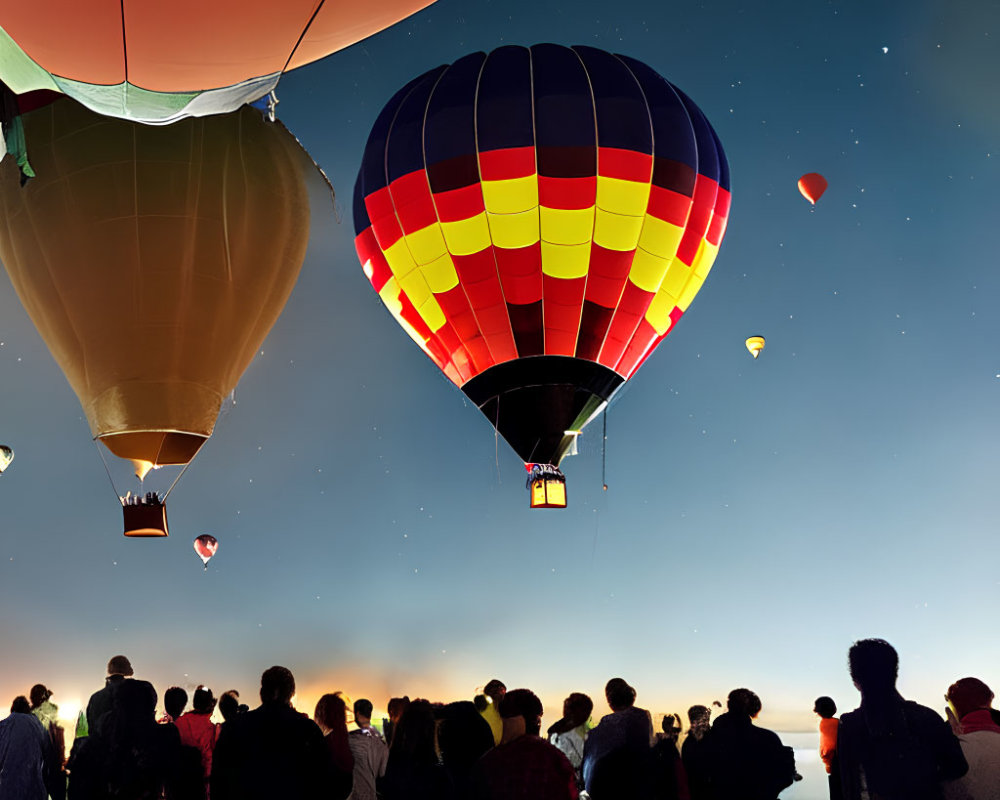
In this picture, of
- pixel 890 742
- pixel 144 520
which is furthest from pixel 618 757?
pixel 144 520

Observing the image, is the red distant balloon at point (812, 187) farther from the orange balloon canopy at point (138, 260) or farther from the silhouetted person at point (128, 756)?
the silhouetted person at point (128, 756)

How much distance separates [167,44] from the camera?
2121mm

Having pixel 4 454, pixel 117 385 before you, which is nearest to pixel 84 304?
pixel 117 385

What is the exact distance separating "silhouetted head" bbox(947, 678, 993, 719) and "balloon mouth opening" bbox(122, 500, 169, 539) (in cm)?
749

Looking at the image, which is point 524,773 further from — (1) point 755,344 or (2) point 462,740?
(1) point 755,344

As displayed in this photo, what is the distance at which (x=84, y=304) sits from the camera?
8859 millimetres

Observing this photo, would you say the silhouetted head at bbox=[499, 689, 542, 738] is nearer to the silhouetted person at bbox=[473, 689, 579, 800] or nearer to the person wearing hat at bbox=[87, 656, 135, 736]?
the silhouetted person at bbox=[473, 689, 579, 800]

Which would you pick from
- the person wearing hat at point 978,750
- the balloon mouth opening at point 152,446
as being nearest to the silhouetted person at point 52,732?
the person wearing hat at point 978,750

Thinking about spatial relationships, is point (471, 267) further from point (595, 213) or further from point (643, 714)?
point (643, 714)

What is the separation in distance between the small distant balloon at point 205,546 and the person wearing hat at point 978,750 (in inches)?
393

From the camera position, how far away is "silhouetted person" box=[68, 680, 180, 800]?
2.77 metres

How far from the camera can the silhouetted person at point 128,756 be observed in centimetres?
277

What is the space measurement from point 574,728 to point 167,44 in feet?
10.0

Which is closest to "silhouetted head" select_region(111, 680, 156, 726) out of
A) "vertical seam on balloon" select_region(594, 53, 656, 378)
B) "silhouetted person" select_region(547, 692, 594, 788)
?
"silhouetted person" select_region(547, 692, 594, 788)
